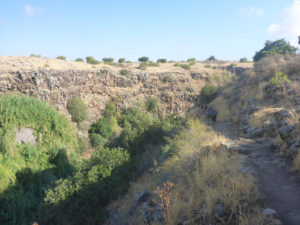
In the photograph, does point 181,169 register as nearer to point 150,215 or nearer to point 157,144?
point 150,215

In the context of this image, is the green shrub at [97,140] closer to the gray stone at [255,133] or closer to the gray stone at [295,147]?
the gray stone at [255,133]

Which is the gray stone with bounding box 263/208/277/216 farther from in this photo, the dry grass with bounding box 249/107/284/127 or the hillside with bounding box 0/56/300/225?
the dry grass with bounding box 249/107/284/127

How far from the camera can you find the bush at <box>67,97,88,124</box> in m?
15.6

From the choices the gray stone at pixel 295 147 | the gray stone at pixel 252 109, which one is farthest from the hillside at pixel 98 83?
the gray stone at pixel 295 147

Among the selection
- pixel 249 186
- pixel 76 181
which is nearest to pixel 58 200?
pixel 76 181

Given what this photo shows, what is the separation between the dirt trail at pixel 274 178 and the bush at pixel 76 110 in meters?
12.7

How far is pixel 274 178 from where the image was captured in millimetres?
4305

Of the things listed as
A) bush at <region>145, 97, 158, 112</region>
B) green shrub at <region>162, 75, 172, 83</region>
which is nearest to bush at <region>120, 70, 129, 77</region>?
bush at <region>145, 97, 158, 112</region>

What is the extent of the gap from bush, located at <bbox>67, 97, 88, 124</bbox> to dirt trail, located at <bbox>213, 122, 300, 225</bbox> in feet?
41.6

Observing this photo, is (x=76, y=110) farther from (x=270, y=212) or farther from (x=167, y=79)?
(x=270, y=212)

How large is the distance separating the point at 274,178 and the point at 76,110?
14.5 metres

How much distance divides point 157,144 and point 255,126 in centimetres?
532

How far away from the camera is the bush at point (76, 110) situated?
1558 cm

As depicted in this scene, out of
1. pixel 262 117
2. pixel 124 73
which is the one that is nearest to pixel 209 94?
pixel 124 73
